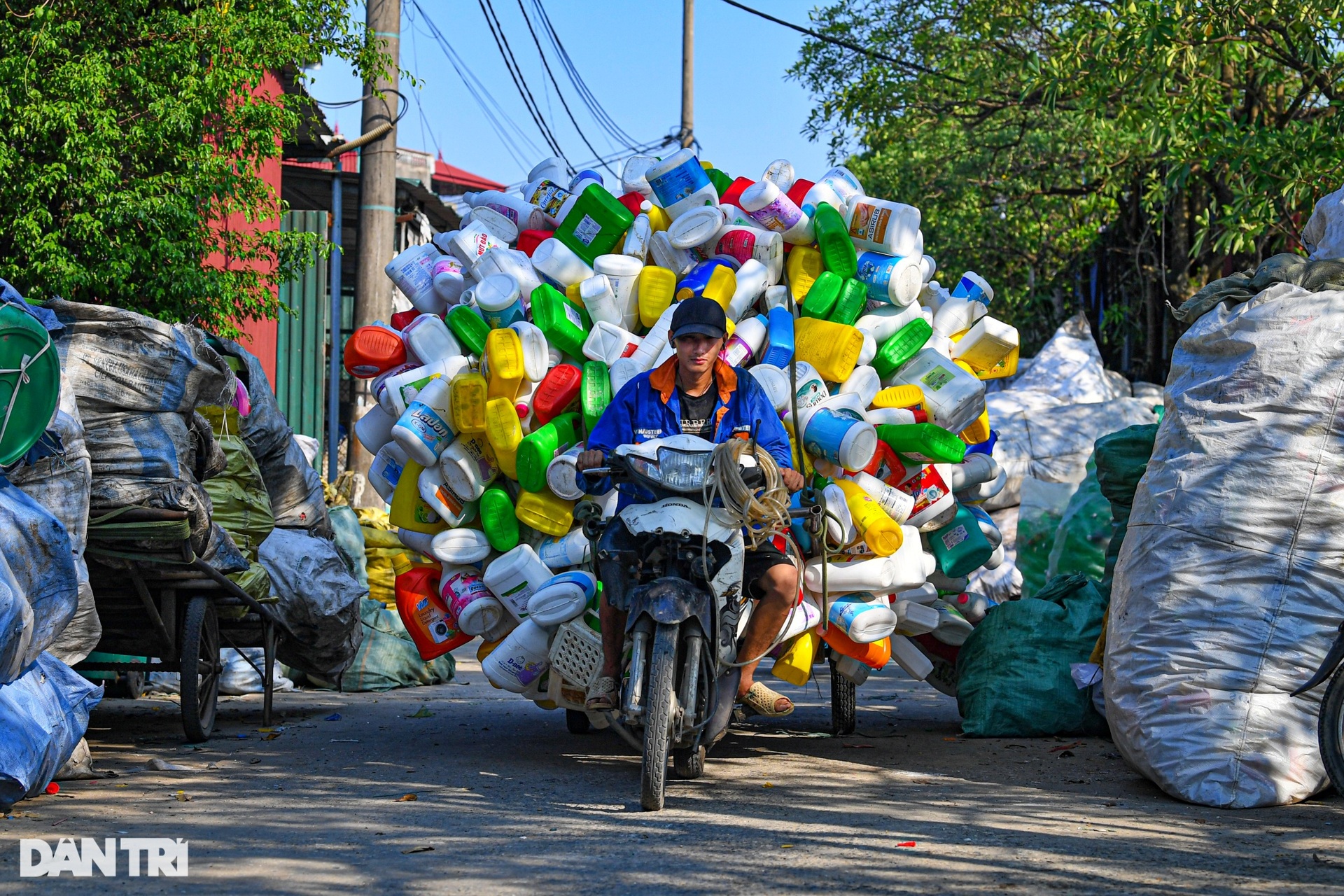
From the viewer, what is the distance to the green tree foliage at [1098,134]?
10555mm

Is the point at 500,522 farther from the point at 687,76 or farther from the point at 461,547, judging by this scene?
the point at 687,76

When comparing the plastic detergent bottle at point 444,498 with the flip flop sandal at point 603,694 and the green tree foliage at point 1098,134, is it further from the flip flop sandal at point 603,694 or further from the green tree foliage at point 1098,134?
the green tree foliage at point 1098,134

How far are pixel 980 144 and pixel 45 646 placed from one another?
57.4 ft

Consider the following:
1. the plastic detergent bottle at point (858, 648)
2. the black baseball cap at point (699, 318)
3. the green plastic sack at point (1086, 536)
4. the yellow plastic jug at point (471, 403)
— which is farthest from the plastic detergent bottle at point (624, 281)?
the green plastic sack at point (1086, 536)

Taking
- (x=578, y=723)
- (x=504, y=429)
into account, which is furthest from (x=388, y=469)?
(x=578, y=723)

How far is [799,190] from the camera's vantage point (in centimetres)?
671

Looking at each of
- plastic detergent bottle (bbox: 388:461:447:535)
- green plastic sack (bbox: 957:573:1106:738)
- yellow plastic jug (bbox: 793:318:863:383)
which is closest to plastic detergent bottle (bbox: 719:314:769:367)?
yellow plastic jug (bbox: 793:318:863:383)

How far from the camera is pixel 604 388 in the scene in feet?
19.9

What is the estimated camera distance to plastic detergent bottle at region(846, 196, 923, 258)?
6.39 m

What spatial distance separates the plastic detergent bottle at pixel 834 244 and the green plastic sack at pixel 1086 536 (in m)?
3.48

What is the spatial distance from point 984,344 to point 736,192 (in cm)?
140

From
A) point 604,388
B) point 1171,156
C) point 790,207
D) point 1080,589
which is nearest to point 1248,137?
point 1171,156

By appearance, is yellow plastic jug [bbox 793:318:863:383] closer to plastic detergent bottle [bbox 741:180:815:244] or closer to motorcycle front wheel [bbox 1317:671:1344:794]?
plastic detergent bottle [bbox 741:180:815:244]

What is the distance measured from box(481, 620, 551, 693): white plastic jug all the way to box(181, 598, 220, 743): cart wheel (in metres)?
1.59
